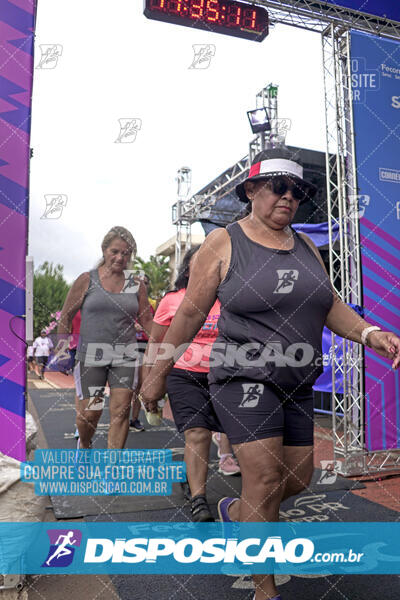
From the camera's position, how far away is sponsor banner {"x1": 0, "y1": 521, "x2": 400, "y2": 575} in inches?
103

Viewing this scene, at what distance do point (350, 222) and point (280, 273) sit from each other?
123 inches

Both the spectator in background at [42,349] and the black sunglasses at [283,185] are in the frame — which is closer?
the black sunglasses at [283,185]

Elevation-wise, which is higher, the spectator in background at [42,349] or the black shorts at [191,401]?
the black shorts at [191,401]

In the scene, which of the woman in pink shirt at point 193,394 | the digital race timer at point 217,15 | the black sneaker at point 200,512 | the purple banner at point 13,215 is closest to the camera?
the purple banner at point 13,215

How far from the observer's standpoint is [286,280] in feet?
6.89

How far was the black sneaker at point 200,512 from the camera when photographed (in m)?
3.15

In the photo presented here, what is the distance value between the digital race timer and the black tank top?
12.6ft

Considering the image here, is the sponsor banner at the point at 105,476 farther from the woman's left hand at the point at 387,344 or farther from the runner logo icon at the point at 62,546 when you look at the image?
the woman's left hand at the point at 387,344

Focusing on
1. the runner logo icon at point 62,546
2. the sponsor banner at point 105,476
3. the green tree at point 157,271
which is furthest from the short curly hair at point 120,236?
the green tree at point 157,271

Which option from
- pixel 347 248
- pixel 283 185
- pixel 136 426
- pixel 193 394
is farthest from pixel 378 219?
pixel 136 426

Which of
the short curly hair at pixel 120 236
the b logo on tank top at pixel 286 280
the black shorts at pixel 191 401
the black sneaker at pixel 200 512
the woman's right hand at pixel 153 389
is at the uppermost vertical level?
the short curly hair at pixel 120 236

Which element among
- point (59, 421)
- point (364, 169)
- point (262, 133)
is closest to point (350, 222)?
point (364, 169)

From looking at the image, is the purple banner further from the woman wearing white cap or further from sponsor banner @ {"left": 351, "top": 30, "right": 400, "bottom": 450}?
sponsor banner @ {"left": 351, "top": 30, "right": 400, "bottom": 450}

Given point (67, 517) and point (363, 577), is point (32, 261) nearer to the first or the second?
point (67, 517)
